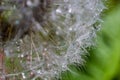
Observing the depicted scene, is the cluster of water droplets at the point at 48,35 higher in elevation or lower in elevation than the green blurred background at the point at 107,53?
higher

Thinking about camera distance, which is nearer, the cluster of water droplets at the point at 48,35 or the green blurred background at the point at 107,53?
the cluster of water droplets at the point at 48,35

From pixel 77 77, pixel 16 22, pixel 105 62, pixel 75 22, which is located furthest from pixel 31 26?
pixel 105 62

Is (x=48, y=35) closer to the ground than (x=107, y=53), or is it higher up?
higher up

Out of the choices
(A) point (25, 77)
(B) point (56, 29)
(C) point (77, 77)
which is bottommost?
(C) point (77, 77)

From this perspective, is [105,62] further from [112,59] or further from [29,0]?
[29,0]

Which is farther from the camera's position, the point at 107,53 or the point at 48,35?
the point at 107,53
